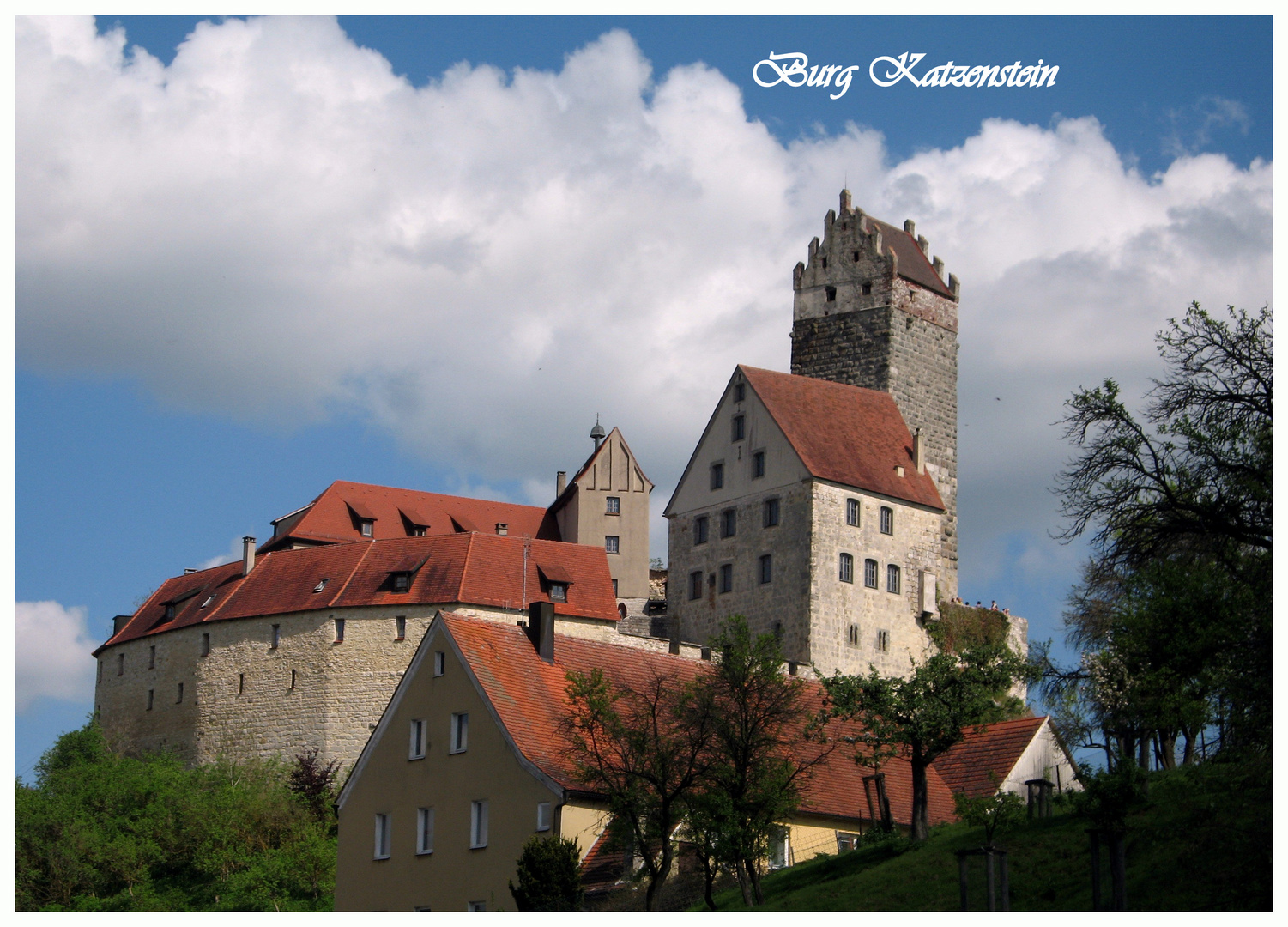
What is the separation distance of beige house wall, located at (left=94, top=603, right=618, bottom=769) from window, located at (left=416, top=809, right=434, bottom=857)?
1935 centimetres

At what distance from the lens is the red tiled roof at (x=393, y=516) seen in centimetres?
6581

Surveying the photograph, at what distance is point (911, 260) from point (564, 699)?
107ft

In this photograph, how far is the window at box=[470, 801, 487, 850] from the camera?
34.2 meters

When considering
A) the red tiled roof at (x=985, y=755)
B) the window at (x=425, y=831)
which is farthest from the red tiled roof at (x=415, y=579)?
the window at (x=425, y=831)

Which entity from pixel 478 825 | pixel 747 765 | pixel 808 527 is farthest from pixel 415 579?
pixel 747 765

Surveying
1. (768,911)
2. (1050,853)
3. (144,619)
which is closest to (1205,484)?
(1050,853)

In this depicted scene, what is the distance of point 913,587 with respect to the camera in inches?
2285

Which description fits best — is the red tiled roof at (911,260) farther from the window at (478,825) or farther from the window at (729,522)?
the window at (478,825)

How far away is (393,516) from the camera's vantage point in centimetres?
6756

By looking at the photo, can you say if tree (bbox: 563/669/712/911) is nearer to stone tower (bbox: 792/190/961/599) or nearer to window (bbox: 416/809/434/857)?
window (bbox: 416/809/434/857)

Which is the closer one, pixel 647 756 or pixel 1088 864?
pixel 1088 864

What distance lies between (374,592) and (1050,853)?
1259 inches

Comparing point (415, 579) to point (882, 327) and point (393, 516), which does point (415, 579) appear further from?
point (882, 327)

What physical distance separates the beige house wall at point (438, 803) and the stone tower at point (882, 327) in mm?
28304
